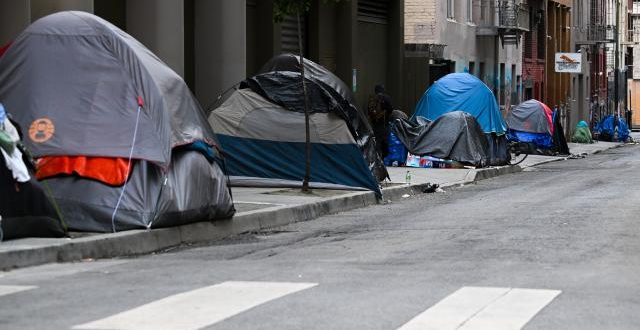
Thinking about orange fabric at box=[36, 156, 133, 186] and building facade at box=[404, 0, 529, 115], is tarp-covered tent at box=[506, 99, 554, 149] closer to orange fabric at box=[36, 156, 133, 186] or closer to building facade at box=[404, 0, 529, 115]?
building facade at box=[404, 0, 529, 115]

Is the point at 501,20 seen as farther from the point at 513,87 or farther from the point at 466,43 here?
the point at 513,87

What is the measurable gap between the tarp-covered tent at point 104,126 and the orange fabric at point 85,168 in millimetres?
12

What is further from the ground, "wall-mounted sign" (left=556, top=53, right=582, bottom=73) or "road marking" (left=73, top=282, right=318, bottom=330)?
"wall-mounted sign" (left=556, top=53, right=582, bottom=73)

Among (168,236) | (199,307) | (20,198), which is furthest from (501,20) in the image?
(199,307)

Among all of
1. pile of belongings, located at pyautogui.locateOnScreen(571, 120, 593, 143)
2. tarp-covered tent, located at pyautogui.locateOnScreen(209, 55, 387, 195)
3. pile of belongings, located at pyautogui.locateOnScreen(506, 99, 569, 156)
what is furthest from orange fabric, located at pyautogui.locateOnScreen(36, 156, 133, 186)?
pile of belongings, located at pyautogui.locateOnScreen(571, 120, 593, 143)

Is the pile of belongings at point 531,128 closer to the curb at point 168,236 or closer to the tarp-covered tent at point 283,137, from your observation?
the tarp-covered tent at point 283,137

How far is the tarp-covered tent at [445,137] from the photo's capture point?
30.1 m

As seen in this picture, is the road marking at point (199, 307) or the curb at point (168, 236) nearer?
the road marking at point (199, 307)

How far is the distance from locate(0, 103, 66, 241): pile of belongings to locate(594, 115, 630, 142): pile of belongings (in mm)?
52420

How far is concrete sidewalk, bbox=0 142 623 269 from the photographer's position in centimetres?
1177

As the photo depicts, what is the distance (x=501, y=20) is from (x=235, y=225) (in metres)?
34.7

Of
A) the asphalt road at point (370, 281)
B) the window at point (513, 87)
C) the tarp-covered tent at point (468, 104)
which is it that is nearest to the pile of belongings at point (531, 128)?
the tarp-covered tent at point (468, 104)

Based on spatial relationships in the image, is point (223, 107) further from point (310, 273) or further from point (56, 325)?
point (56, 325)

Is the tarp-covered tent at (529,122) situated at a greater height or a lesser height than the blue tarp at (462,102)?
lesser
